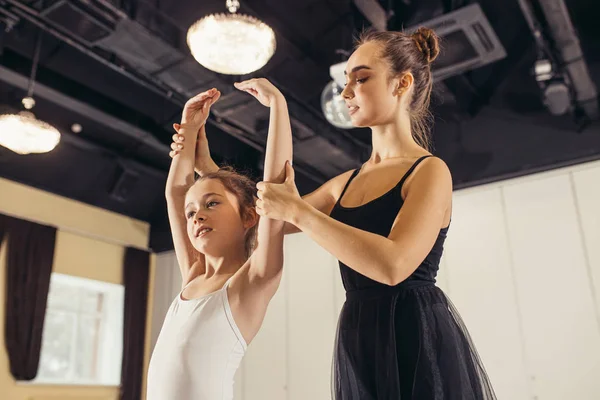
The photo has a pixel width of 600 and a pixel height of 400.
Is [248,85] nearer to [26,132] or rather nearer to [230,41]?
[230,41]

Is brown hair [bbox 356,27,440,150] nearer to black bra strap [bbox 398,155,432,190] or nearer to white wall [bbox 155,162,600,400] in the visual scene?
black bra strap [bbox 398,155,432,190]

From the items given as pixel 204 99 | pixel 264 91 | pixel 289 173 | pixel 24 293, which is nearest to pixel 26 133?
pixel 24 293

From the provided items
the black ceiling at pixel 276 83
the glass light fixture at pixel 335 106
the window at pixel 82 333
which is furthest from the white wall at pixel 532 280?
the window at pixel 82 333

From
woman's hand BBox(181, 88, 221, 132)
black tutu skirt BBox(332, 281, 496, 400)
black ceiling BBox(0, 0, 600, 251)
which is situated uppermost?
black ceiling BBox(0, 0, 600, 251)

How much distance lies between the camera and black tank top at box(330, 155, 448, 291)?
1.12m

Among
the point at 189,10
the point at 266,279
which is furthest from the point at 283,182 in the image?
the point at 189,10

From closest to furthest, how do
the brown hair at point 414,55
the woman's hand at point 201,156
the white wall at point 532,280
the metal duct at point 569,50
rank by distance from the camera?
the brown hair at point 414,55
the woman's hand at point 201,156
the metal duct at point 569,50
the white wall at point 532,280

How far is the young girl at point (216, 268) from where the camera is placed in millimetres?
1253

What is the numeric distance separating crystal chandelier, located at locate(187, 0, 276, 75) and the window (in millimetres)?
3582

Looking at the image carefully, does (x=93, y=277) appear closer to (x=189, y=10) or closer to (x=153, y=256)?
(x=153, y=256)

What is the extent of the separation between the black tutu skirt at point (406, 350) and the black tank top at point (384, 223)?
0.05 ft

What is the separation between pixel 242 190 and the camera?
58.1 inches

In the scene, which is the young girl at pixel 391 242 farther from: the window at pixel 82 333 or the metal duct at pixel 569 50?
the window at pixel 82 333

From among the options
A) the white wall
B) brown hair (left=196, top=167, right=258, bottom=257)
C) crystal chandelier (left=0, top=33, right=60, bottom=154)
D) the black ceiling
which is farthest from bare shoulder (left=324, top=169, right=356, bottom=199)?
the white wall
